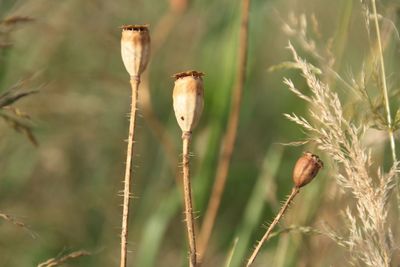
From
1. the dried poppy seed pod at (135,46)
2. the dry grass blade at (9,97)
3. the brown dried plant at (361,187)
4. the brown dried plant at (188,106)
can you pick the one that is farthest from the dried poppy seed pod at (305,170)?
the dry grass blade at (9,97)

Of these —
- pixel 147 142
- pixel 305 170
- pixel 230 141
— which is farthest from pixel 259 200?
pixel 147 142

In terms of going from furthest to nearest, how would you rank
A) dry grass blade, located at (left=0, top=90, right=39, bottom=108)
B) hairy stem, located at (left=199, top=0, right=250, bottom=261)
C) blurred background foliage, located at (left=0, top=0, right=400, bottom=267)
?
blurred background foliage, located at (left=0, top=0, right=400, bottom=267)
hairy stem, located at (left=199, top=0, right=250, bottom=261)
dry grass blade, located at (left=0, top=90, right=39, bottom=108)

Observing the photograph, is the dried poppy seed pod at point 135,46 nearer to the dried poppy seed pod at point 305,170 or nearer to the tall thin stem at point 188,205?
the tall thin stem at point 188,205

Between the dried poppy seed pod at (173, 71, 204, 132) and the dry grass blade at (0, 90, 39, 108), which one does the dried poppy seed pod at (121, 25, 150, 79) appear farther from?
the dry grass blade at (0, 90, 39, 108)

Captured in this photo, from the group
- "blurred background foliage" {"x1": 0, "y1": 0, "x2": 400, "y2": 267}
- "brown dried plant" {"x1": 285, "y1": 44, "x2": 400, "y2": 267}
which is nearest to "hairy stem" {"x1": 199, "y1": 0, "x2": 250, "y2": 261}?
"blurred background foliage" {"x1": 0, "y1": 0, "x2": 400, "y2": 267}

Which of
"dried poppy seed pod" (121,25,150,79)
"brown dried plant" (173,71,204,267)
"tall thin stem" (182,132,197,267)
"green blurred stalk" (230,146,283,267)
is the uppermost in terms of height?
"dried poppy seed pod" (121,25,150,79)

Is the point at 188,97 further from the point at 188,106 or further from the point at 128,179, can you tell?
the point at 128,179

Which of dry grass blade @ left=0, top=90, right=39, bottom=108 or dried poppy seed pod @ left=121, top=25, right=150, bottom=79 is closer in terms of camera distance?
dried poppy seed pod @ left=121, top=25, right=150, bottom=79

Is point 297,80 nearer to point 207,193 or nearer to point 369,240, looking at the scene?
point 207,193
